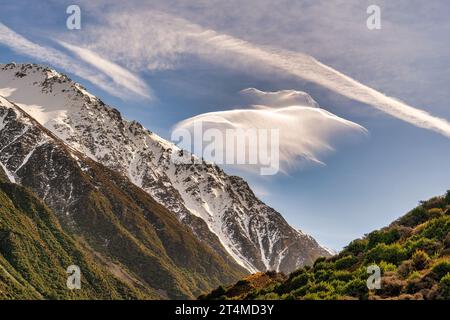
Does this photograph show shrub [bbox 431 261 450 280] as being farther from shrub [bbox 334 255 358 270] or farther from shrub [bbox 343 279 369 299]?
shrub [bbox 334 255 358 270]

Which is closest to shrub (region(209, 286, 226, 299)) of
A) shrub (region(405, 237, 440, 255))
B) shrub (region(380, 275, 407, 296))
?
shrub (region(405, 237, 440, 255))

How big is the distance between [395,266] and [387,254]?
3295 millimetres

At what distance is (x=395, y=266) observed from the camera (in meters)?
31.7

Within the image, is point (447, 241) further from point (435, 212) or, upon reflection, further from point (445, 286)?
point (435, 212)

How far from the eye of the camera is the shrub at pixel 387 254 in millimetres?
33900

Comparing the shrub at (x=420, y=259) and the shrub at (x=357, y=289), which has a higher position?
the shrub at (x=420, y=259)

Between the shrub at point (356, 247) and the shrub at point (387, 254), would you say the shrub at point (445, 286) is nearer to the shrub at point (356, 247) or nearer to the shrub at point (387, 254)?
the shrub at point (387, 254)

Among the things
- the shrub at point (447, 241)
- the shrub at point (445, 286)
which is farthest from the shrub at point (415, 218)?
the shrub at point (445, 286)

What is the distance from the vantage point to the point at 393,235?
40.3 metres

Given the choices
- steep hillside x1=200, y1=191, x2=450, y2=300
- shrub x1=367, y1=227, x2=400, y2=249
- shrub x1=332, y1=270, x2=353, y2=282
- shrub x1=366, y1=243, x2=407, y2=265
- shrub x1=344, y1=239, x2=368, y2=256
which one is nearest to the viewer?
steep hillside x1=200, y1=191, x2=450, y2=300

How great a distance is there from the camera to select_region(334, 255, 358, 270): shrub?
38553 millimetres
